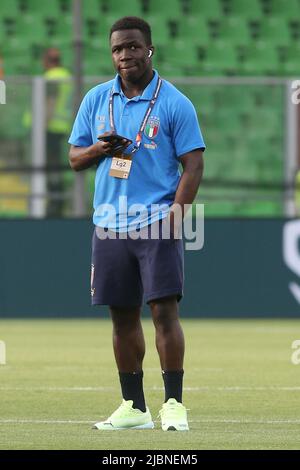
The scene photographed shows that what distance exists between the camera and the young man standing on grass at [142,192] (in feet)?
25.5

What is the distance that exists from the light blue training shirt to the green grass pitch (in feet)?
3.99

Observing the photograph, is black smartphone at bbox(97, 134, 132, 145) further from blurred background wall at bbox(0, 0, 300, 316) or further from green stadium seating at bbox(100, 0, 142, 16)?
green stadium seating at bbox(100, 0, 142, 16)

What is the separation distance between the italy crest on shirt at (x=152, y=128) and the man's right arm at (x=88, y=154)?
241 millimetres

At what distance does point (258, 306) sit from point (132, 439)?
9661 millimetres

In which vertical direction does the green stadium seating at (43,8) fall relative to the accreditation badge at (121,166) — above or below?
above

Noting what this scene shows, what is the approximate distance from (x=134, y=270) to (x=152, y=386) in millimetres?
2550

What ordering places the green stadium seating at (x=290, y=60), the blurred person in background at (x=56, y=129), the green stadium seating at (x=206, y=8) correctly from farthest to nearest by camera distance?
the green stadium seating at (x=206, y=8) → the green stadium seating at (x=290, y=60) → the blurred person in background at (x=56, y=129)

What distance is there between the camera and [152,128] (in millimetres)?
7793

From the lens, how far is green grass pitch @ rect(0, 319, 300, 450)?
24.0 ft

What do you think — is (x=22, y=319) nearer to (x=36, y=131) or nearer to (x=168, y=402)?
(x=36, y=131)

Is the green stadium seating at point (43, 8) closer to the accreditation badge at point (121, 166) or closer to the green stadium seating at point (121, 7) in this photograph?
the green stadium seating at point (121, 7)

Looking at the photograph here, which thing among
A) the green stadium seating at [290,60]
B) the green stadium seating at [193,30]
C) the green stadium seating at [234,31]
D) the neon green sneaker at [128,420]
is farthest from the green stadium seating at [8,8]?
the neon green sneaker at [128,420]

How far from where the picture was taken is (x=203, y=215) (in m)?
17.0
